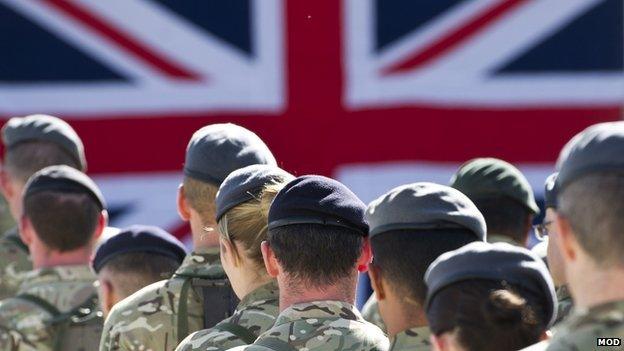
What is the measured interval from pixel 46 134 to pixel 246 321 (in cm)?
203

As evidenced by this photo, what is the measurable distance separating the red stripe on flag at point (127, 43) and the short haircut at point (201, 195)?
3.21 meters

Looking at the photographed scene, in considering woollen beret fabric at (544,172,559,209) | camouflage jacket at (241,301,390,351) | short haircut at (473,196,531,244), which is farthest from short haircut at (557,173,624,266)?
short haircut at (473,196,531,244)

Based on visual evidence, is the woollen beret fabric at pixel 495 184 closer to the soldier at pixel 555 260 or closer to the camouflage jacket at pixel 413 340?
the soldier at pixel 555 260

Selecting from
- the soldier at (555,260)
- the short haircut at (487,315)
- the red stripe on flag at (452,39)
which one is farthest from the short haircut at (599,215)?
the red stripe on flag at (452,39)

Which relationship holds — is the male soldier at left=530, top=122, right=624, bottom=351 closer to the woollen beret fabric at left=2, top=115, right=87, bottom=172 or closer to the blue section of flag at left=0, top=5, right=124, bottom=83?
the woollen beret fabric at left=2, top=115, right=87, bottom=172

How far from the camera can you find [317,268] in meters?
2.63

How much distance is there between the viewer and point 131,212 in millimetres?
6480

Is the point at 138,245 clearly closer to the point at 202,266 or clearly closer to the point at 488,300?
the point at 202,266

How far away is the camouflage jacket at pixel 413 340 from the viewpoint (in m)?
2.42

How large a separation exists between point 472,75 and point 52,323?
3.18 meters

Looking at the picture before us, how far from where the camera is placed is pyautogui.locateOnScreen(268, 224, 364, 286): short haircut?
2629mm

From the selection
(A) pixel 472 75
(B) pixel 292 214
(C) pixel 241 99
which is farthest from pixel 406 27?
(B) pixel 292 214

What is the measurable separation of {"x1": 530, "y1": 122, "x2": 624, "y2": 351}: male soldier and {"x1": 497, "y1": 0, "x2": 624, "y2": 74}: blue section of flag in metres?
4.53

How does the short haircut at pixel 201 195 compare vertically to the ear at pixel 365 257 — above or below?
below
